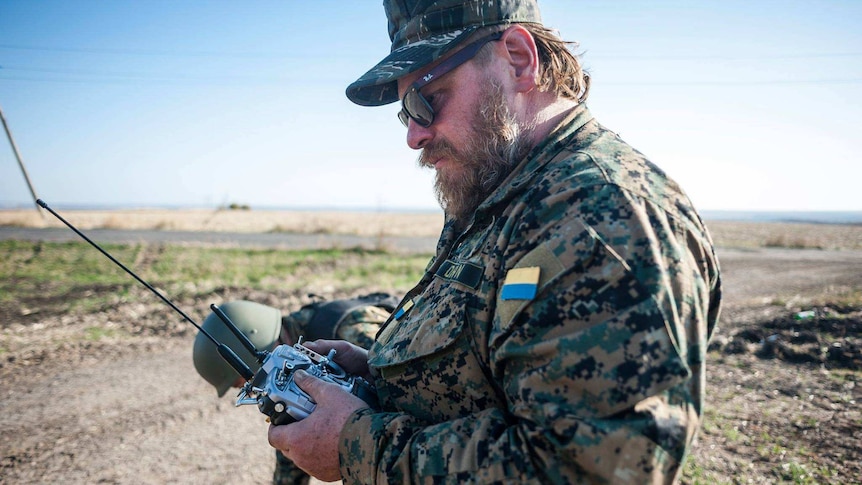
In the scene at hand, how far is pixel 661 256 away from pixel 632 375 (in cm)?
30

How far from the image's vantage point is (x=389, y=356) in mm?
1753

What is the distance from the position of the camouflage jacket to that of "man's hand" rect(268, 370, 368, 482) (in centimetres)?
6

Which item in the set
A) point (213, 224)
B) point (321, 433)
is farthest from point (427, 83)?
point (213, 224)

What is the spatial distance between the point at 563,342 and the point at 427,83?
1.13m

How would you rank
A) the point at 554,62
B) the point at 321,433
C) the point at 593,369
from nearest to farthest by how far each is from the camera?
the point at 593,369, the point at 321,433, the point at 554,62

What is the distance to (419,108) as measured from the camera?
1947 millimetres

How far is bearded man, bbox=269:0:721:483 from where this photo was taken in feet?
3.83

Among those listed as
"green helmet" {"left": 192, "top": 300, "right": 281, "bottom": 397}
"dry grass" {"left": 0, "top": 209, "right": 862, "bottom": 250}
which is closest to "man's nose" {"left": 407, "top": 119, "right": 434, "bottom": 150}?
"green helmet" {"left": 192, "top": 300, "right": 281, "bottom": 397}

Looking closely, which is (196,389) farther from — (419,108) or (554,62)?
(554,62)

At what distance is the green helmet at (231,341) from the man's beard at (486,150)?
2851mm

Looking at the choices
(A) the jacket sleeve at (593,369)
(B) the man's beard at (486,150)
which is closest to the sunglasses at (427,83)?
(B) the man's beard at (486,150)

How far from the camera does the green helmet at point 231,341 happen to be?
13.7ft

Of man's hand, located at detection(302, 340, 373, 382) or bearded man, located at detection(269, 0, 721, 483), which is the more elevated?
bearded man, located at detection(269, 0, 721, 483)

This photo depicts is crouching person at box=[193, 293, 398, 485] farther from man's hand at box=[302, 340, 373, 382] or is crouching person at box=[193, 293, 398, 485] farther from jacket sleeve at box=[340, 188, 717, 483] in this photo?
jacket sleeve at box=[340, 188, 717, 483]
